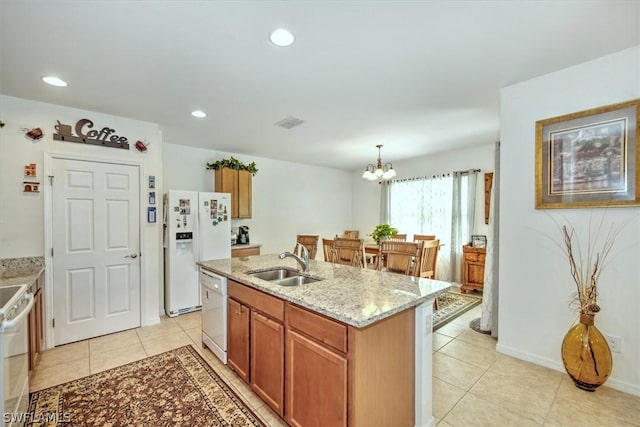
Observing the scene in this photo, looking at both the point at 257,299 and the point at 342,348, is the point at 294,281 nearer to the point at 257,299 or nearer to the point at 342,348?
the point at 257,299

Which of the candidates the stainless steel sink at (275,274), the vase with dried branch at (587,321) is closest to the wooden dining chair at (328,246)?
the stainless steel sink at (275,274)

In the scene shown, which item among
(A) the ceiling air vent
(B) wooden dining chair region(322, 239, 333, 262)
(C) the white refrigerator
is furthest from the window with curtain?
(C) the white refrigerator

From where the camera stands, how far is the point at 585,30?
1847mm

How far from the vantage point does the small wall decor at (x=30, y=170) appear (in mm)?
2814

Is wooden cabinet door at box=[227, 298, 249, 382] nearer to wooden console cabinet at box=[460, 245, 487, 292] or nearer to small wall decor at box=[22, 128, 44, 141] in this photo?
small wall decor at box=[22, 128, 44, 141]

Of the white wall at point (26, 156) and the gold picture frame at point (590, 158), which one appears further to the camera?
the white wall at point (26, 156)

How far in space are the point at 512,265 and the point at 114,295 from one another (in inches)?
172

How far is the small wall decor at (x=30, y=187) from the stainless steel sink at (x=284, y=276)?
2472mm

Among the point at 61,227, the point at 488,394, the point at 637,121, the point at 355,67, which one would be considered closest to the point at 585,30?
the point at 637,121

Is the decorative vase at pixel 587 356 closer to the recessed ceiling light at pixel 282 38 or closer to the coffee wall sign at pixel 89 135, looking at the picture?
the recessed ceiling light at pixel 282 38

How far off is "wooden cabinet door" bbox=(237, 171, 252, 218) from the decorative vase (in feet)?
14.5

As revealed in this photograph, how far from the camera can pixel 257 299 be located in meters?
1.99

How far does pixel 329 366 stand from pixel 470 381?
5.12 ft

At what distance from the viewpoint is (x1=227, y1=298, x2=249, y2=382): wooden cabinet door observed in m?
2.15
